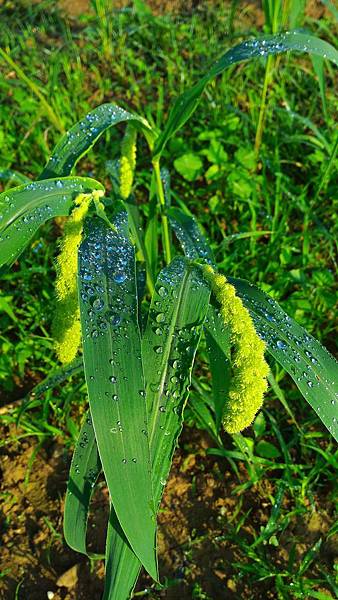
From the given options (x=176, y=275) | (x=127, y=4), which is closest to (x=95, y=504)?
(x=176, y=275)

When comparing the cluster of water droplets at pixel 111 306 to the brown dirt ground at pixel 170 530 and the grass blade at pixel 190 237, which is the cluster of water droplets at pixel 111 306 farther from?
the brown dirt ground at pixel 170 530

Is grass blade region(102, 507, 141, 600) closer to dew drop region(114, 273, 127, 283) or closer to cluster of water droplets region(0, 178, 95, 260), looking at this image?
dew drop region(114, 273, 127, 283)

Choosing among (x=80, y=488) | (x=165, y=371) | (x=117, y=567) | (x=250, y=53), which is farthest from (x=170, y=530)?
(x=250, y=53)

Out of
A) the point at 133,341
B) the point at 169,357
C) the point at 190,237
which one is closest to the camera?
the point at 133,341

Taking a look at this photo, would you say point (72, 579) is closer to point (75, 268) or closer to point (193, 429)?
point (193, 429)

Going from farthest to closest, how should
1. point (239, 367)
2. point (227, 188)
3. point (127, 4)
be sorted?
point (127, 4) → point (227, 188) → point (239, 367)

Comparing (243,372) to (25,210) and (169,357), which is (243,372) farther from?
(25,210)
